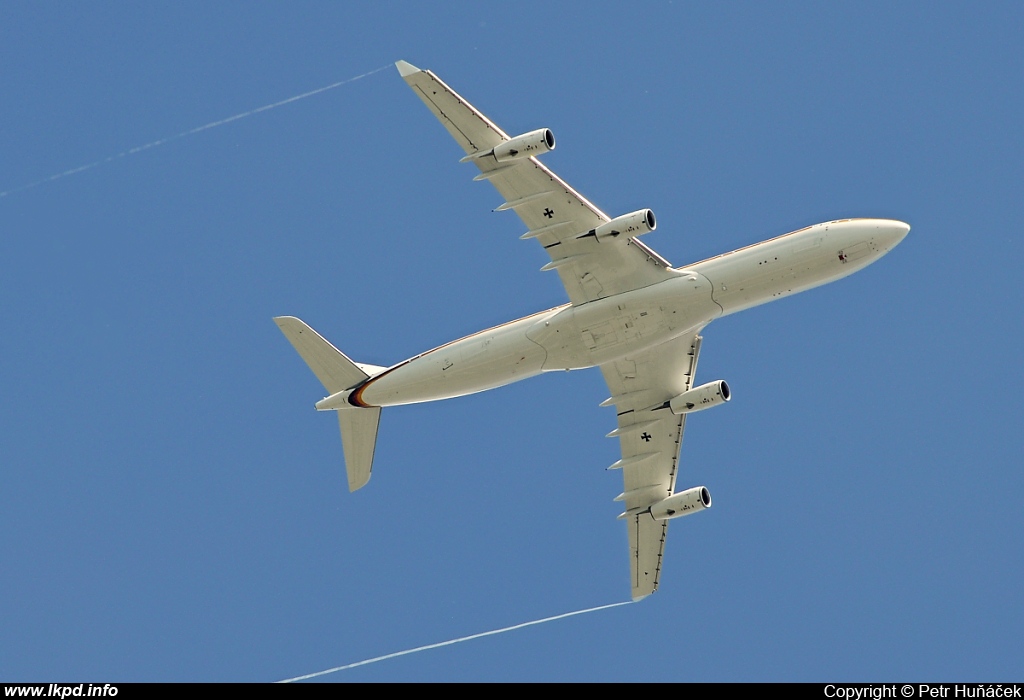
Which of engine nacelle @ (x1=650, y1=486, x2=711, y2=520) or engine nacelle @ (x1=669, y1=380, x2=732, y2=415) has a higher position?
engine nacelle @ (x1=669, y1=380, x2=732, y2=415)

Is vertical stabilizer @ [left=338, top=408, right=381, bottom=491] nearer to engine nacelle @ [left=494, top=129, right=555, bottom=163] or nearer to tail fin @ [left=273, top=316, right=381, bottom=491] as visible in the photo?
tail fin @ [left=273, top=316, right=381, bottom=491]

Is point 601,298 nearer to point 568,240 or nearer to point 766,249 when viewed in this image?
point 568,240

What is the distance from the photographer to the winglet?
57406 mm

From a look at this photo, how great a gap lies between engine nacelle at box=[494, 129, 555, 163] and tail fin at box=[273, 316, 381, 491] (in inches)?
529

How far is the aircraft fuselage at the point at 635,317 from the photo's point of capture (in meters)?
60.4

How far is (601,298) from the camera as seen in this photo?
63000mm

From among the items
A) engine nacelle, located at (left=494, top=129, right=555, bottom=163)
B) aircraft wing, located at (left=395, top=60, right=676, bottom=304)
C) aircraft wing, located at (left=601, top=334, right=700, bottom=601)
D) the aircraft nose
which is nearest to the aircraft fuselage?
the aircraft nose

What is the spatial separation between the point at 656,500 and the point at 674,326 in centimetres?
1151

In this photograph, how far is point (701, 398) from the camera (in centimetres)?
6600

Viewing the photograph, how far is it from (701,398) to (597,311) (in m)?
7.41

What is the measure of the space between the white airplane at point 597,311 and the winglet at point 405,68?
60 millimetres

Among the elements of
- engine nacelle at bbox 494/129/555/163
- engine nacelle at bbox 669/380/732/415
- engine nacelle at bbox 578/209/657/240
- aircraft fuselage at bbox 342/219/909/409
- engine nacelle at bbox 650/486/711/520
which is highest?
engine nacelle at bbox 494/129/555/163

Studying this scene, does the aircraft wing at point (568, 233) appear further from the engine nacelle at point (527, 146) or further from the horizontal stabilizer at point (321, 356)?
the horizontal stabilizer at point (321, 356)
